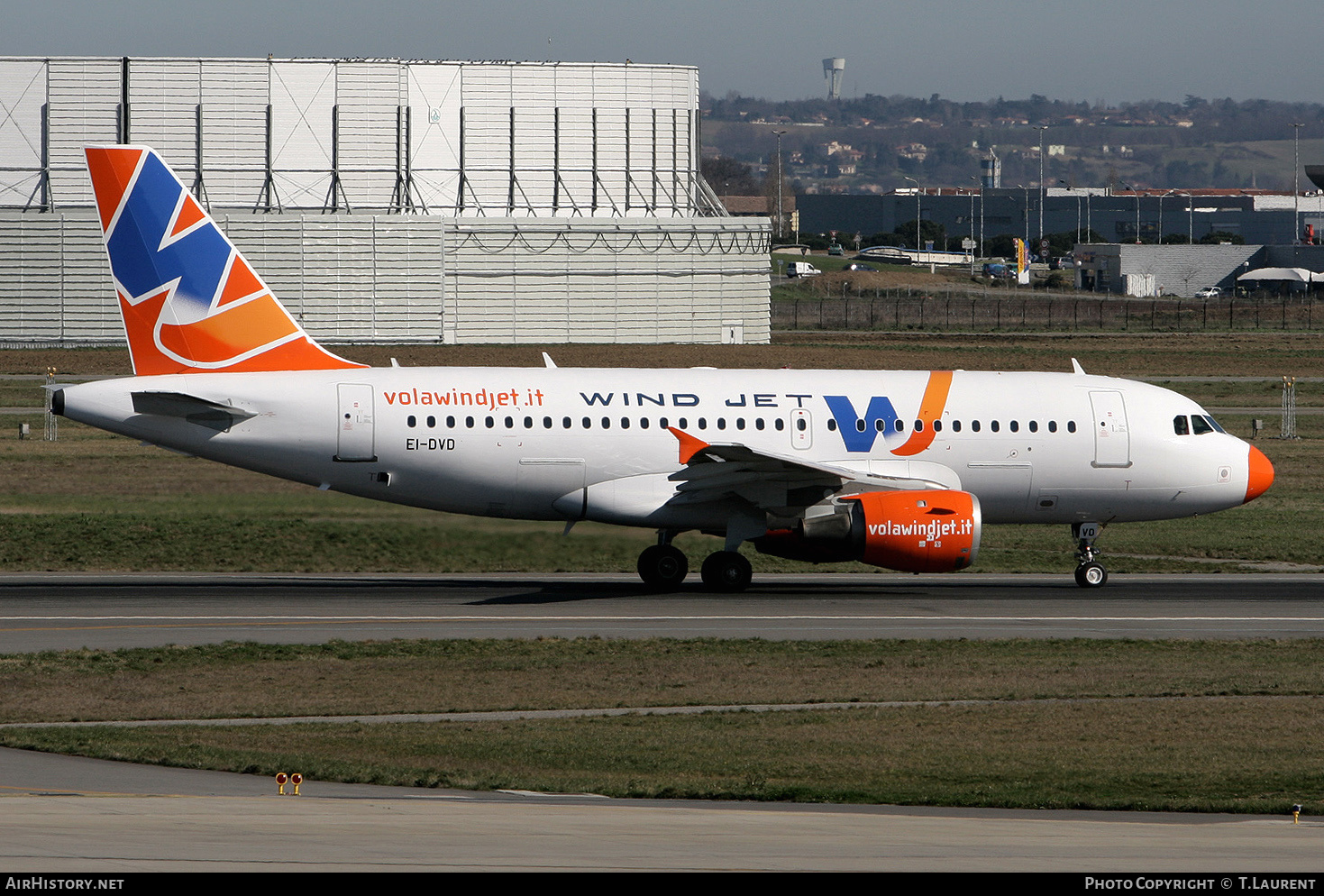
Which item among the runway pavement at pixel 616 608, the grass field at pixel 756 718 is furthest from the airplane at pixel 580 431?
the grass field at pixel 756 718

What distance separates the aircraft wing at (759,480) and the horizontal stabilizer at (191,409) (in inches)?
305

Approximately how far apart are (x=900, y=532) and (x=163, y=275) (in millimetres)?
13862

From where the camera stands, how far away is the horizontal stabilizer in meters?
27.2

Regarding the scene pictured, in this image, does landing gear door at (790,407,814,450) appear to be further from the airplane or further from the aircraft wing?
the aircraft wing

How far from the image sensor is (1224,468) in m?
31.5

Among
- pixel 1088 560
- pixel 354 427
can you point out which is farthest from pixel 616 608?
pixel 1088 560

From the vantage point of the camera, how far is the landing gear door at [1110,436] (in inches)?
A: 1218

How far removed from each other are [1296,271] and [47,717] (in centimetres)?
15933

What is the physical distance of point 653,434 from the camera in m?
29.0

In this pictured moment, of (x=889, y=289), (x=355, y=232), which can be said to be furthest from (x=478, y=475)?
(x=889, y=289)

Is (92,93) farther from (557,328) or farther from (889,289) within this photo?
(889,289)

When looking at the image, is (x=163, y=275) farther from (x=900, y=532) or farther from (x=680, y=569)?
(x=900, y=532)

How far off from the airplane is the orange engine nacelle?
36 mm

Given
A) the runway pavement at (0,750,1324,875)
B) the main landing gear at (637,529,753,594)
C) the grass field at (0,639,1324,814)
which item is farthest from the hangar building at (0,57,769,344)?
the runway pavement at (0,750,1324,875)
